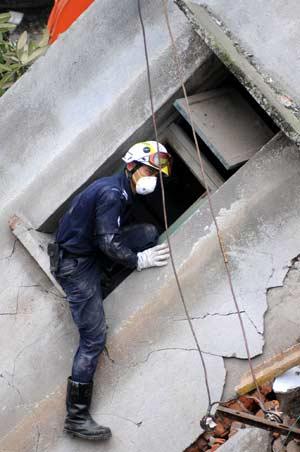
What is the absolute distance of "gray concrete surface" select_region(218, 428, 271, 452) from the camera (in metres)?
4.73

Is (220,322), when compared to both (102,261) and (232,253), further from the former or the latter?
(102,261)

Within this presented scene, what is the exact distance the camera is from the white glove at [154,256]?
206 inches

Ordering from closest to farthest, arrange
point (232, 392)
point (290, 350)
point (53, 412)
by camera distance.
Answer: point (290, 350), point (232, 392), point (53, 412)

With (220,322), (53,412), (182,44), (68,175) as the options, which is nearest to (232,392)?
(220,322)

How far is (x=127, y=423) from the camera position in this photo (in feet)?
17.0

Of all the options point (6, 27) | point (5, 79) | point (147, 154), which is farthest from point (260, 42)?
point (6, 27)

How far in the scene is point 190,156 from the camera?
561 centimetres

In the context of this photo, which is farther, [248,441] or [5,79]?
[5,79]

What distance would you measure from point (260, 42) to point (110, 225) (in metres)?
1.91

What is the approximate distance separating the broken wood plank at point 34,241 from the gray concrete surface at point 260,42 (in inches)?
85.1

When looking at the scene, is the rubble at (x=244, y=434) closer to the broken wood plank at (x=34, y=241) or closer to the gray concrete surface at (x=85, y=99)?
the broken wood plank at (x=34, y=241)

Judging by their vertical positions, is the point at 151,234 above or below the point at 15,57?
below

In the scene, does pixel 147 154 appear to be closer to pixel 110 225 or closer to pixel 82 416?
pixel 110 225

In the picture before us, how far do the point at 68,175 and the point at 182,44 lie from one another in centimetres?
148
